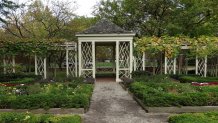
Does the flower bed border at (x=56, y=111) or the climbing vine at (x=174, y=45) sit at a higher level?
the climbing vine at (x=174, y=45)

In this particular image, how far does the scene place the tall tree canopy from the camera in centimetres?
2555

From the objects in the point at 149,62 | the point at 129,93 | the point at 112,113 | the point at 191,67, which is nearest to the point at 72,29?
the point at 149,62

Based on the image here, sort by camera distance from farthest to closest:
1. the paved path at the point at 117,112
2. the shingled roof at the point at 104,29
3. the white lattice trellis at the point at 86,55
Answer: the white lattice trellis at the point at 86,55, the shingled roof at the point at 104,29, the paved path at the point at 117,112

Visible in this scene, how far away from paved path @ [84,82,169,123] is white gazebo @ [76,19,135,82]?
702 centimetres

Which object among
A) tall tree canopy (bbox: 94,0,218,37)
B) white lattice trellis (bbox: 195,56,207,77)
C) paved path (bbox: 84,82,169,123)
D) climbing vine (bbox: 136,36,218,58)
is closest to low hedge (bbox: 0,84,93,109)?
paved path (bbox: 84,82,169,123)

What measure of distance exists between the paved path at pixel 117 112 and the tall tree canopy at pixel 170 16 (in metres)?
14.6

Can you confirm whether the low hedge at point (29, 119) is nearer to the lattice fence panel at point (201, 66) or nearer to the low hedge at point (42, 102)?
the low hedge at point (42, 102)

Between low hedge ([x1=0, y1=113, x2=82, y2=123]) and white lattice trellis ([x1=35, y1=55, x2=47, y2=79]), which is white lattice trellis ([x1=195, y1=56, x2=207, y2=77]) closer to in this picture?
white lattice trellis ([x1=35, y1=55, x2=47, y2=79])

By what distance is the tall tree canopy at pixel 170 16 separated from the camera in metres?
25.5

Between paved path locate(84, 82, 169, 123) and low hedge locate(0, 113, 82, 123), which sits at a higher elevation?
low hedge locate(0, 113, 82, 123)

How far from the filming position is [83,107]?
1004 cm

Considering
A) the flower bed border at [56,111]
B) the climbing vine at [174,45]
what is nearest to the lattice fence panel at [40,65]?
the climbing vine at [174,45]

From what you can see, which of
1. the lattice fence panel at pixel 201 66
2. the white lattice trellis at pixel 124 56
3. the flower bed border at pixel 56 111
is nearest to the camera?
the flower bed border at pixel 56 111

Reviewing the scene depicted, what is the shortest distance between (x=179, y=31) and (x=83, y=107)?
59.8 ft
